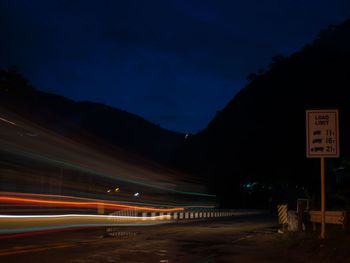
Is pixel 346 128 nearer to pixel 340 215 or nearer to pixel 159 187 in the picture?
pixel 159 187

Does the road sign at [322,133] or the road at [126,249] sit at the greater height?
the road sign at [322,133]

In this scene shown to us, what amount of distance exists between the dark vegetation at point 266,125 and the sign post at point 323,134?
2258 cm

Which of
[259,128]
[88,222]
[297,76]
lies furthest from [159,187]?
[297,76]

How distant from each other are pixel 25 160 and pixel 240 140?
6849 cm

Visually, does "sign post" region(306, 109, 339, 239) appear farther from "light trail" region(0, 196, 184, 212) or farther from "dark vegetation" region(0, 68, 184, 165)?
"dark vegetation" region(0, 68, 184, 165)

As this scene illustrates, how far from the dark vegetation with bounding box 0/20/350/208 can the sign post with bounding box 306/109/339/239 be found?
889 inches

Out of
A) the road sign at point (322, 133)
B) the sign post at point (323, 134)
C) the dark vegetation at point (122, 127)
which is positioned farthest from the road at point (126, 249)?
the dark vegetation at point (122, 127)

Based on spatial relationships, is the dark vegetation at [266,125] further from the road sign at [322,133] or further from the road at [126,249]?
the road sign at [322,133]

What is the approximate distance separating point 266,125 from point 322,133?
67.7 m

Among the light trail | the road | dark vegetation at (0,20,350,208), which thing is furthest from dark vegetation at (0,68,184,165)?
the road

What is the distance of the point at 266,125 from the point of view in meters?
84.4

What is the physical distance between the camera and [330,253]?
14.7 m

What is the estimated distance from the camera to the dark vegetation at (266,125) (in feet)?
177

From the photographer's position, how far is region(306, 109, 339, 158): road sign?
1731cm
